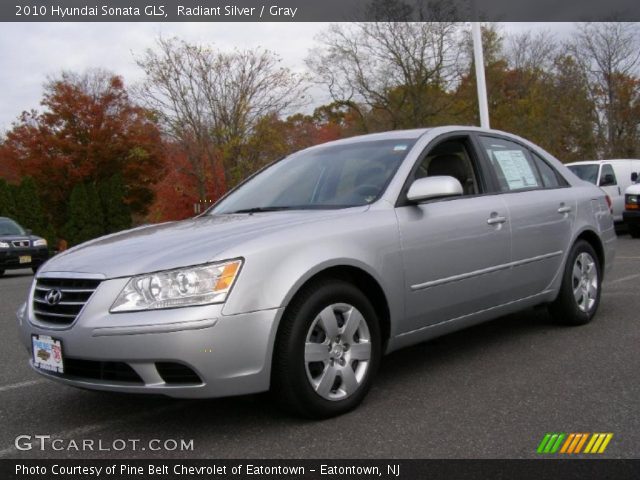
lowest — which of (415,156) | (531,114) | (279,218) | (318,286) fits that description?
(318,286)

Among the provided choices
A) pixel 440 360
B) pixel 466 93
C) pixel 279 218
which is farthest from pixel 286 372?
pixel 466 93

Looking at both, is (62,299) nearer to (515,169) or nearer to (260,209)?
(260,209)

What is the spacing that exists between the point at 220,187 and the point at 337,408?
23.3 metres

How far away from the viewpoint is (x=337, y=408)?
321 centimetres

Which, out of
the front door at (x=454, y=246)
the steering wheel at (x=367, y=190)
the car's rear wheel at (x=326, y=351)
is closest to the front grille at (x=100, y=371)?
the car's rear wheel at (x=326, y=351)

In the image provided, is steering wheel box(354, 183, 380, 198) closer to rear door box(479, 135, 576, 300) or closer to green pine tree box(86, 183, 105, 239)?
rear door box(479, 135, 576, 300)

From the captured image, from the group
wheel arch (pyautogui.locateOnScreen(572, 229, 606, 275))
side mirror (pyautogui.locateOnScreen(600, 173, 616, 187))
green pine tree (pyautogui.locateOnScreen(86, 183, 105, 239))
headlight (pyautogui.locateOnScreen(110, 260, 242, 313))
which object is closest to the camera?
headlight (pyautogui.locateOnScreen(110, 260, 242, 313))

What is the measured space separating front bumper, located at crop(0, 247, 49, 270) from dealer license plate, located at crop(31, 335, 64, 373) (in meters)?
12.6

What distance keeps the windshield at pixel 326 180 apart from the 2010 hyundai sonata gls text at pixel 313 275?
0.01m

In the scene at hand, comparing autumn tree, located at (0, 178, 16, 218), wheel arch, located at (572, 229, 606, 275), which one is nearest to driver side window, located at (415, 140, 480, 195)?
wheel arch, located at (572, 229, 606, 275)

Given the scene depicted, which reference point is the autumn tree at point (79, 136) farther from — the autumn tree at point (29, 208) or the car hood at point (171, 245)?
the car hood at point (171, 245)

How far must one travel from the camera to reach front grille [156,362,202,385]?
9.45ft

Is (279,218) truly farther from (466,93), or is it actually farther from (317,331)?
(466,93)

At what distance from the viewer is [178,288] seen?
288 centimetres
